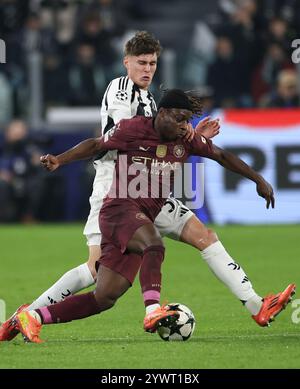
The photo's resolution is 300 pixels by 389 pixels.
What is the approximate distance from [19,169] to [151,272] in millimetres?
10438

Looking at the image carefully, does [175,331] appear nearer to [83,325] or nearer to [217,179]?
[83,325]

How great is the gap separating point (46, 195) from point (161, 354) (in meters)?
10.9

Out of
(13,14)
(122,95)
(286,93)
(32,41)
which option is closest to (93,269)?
(122,95)

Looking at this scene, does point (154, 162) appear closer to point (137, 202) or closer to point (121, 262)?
point (137, 202)

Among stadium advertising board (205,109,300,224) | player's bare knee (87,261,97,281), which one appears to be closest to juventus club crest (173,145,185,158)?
player's bare knee (87,261,97,281)

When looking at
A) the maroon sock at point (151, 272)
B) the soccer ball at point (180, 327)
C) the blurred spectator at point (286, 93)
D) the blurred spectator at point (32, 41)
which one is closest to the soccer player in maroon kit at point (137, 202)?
the maroon sock at point (151, 272)

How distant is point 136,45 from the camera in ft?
28.2

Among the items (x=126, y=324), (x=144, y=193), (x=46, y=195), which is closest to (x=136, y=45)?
(x=144, y=193)

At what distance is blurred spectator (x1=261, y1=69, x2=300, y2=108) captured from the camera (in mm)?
17344

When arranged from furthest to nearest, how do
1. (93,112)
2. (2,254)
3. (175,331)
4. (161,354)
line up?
(93,112)
(2,254)
(175,331)
(161,354)

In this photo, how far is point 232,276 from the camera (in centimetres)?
807

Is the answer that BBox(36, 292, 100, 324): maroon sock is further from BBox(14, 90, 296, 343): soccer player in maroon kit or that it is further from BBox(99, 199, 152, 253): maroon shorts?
BBox(99, 199, 152, 253): maroon shorts

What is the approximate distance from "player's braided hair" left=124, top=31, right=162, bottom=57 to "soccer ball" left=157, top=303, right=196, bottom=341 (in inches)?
77.1

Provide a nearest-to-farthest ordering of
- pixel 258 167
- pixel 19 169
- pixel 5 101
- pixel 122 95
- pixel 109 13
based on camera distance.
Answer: pixel 122 95 → pixel 258 167 → pixel 19 169 → pixel 5 101 → pixel 109 13
